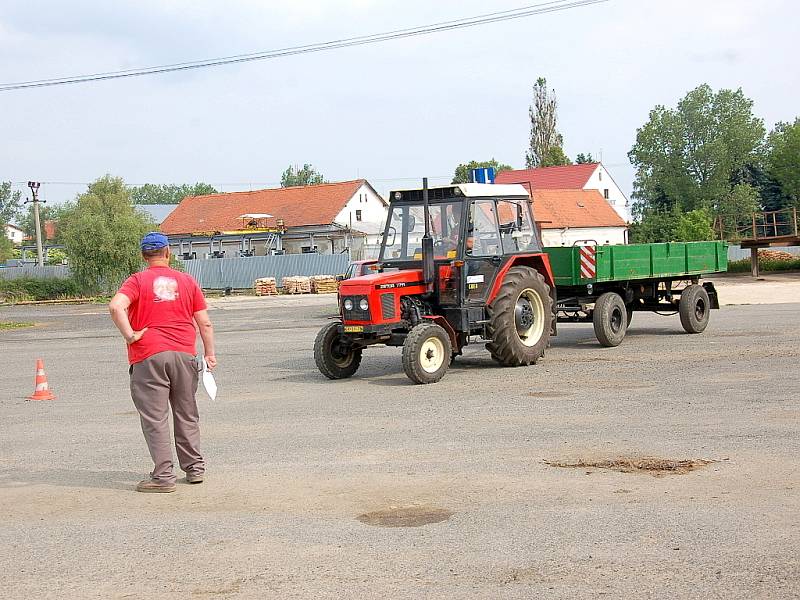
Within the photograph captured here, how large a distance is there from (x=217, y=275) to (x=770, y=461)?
50828 millimetres

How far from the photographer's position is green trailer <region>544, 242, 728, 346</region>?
17062 millimetres

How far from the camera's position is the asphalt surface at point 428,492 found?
216 inches

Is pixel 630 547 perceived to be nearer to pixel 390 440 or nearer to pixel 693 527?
pixel 693 527

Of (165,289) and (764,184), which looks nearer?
(165,289)

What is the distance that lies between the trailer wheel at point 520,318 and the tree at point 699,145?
7269 cm

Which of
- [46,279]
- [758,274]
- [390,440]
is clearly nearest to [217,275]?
[46,279]

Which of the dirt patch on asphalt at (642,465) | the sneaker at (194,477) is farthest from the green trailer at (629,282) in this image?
the sneaker at (194,477)

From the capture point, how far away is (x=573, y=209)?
242ft

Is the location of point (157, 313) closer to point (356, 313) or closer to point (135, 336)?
point (135, 336)

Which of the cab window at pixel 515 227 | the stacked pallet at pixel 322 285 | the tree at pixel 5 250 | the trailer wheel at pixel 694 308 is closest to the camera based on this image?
the cab window at pixel 515 227

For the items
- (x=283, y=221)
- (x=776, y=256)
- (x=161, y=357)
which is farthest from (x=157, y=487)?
(x=283, y=221)

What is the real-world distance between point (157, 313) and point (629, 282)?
1244cm

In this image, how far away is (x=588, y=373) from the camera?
14094 millimetres

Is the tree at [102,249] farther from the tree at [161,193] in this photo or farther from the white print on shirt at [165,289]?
the tree at [161,193]
